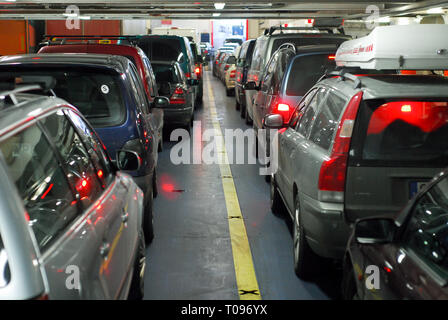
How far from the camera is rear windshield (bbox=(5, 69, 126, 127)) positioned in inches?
256

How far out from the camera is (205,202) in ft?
29.0

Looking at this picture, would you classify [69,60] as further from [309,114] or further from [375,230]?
[375,230]

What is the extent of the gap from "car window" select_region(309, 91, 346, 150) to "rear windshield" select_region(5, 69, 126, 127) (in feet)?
5.87

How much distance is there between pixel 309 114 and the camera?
21.8 feet

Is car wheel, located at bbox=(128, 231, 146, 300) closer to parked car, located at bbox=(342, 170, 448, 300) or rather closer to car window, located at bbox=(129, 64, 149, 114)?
parked car, located at bbox=(342, 170, 448, 300)

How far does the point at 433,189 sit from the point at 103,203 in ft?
5.62

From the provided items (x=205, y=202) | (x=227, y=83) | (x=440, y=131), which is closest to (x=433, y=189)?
(x=440, y=131)

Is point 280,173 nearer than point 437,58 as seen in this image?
No

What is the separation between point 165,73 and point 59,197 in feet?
35.3

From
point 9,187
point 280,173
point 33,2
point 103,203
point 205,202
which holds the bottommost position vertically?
point 205,202

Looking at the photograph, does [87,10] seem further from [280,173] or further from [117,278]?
[117,278]

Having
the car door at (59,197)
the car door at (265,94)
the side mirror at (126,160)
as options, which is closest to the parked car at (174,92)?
the car door at (265,94)

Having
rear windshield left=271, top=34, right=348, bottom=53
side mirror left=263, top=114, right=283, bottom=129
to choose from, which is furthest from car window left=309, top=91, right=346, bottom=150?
rear windshield left=271, top=34, right=348, bottom=53

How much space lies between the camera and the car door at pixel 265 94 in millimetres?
10662
